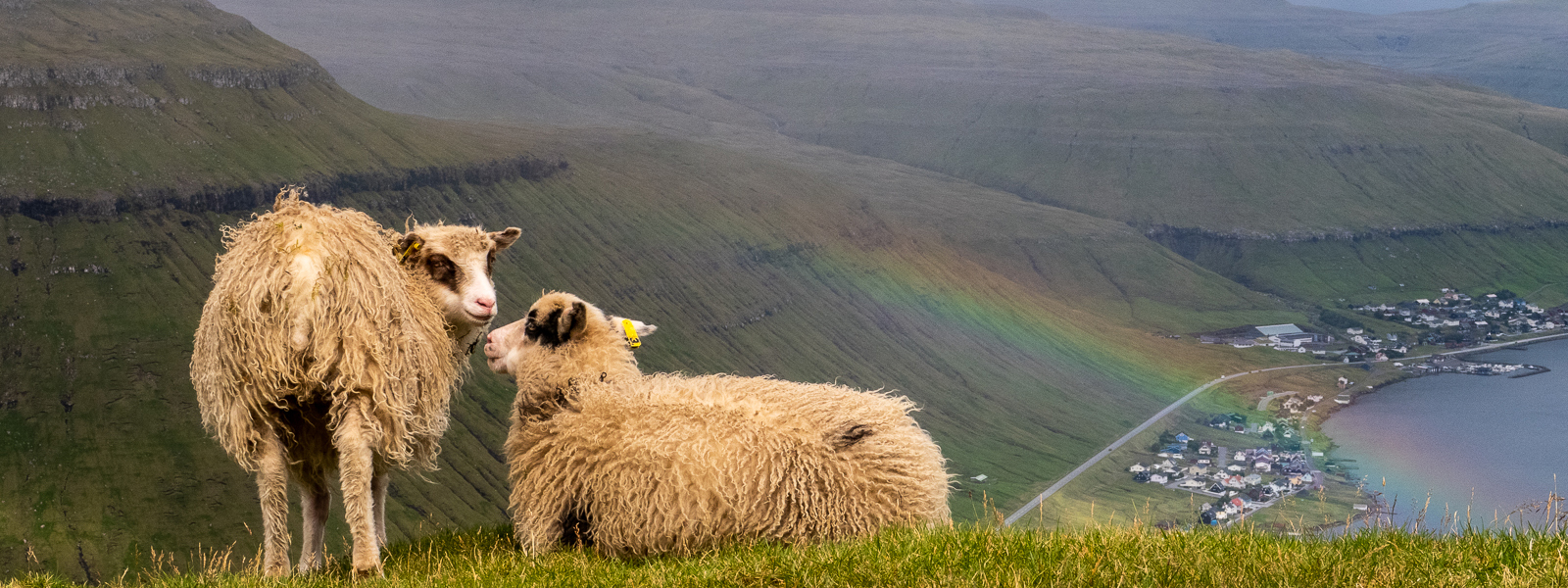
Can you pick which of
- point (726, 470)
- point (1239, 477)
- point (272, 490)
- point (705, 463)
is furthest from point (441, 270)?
point (1239, 477)

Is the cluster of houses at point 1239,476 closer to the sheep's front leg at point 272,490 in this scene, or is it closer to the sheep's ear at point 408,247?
the sheep's ear at point 408,247

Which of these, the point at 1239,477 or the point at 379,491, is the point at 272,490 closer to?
the point at 379,491

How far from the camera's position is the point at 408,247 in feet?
44.1

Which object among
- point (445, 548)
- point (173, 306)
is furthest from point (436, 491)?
point (445, 548)

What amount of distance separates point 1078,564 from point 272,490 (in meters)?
8.05

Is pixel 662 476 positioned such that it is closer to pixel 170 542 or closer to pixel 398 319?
pixel 398 319

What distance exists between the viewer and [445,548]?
1274cm

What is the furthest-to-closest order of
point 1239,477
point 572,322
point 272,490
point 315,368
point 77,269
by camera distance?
point 1239,477, point 77,269, point 572,322, point 272,490, point 315,368

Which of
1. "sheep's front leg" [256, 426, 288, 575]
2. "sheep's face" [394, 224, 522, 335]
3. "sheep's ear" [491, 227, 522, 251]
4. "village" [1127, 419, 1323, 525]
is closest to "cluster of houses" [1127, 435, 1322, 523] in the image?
"village" [1127, 419, 1323, 525]

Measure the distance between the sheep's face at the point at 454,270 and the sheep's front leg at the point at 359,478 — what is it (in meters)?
2.17

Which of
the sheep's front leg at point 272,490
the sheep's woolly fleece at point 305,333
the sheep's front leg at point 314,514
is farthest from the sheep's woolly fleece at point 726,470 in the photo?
the sheep's front leg at point 272,490

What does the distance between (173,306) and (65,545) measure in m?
51.5

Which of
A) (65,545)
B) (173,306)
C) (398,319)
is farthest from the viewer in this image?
Result: (173,306)

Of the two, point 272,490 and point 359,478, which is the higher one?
point 359,478
